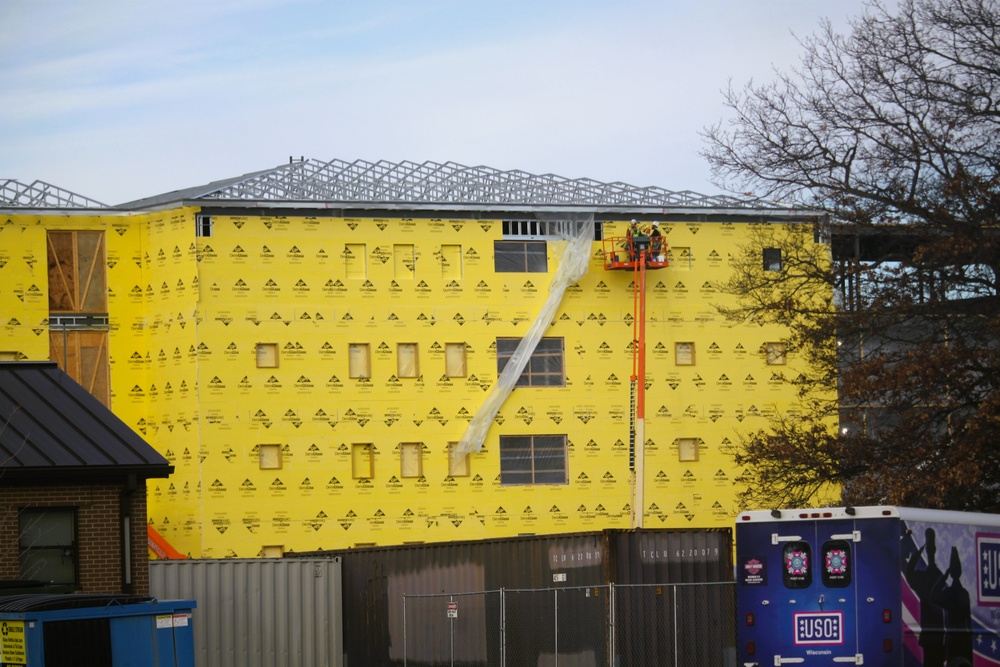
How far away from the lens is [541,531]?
53750 mm

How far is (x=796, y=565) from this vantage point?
78.3 feet

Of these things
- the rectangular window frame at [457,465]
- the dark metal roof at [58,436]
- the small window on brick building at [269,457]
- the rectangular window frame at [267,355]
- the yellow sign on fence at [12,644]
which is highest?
the rectangular window frame at [267,355]

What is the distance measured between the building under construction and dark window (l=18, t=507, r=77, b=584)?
2354 cm

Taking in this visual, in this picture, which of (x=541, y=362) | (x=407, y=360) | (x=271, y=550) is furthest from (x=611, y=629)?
(x=541, y=362)

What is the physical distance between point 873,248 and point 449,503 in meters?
20.3

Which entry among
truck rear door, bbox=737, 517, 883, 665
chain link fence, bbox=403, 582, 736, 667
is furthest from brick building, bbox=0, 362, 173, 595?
truck rear door, bbox=737, 517, 883, 665

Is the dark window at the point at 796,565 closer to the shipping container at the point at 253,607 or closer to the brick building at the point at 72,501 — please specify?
the brick building at the point at 72,501

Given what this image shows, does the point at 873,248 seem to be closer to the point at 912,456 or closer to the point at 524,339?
the point at 912,456

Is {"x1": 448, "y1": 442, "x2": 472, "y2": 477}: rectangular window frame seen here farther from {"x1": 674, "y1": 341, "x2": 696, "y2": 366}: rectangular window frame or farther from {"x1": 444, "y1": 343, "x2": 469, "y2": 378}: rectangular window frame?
{"x1": 674, "y1": 341, "x2": 696, "y2": 366}: rectangular window frame

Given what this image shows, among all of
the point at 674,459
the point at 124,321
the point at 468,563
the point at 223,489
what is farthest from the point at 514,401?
the point at 468,563

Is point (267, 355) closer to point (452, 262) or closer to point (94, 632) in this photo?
point (452, 262)

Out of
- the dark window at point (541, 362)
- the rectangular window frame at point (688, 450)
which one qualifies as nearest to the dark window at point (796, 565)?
the dark window at point (541, 362)

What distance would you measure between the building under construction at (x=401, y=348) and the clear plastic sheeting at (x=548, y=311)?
84 mm

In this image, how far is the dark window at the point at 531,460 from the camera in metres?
54.2
